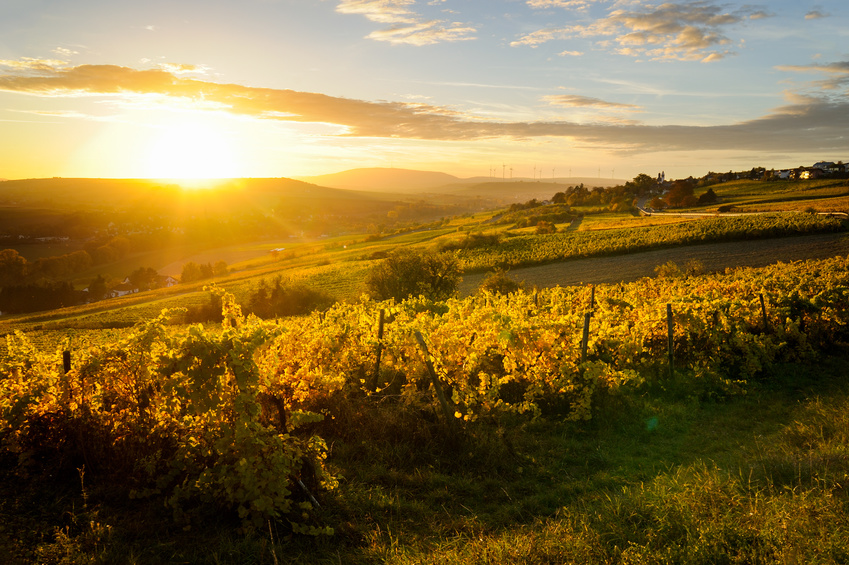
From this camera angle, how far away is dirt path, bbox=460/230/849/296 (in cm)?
4175

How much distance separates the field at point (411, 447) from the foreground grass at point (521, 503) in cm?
3

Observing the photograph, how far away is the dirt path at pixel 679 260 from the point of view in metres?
41.8

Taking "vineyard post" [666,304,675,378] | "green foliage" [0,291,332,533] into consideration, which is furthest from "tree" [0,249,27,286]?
"vineyard post" [666,304,675,378]

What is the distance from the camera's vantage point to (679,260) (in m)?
45.9

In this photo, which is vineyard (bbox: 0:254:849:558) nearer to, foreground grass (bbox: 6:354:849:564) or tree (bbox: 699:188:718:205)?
foreground grass (bbox: 6:354:849:564)

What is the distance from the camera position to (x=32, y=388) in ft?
19.6

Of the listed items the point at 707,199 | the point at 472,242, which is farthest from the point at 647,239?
the point at 707,199

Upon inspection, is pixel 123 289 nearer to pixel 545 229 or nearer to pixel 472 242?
pixel 472 242

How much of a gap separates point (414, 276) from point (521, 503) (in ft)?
73.3

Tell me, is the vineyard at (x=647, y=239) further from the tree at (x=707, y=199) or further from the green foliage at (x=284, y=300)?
the tree at (x=707, y=199)

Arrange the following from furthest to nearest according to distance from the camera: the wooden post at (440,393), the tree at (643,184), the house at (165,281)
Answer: the tree at (643,184) → the house at (165,281) → the wooden post at (440,393)

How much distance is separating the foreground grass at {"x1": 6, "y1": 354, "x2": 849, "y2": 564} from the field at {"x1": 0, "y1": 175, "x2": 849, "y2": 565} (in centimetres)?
3

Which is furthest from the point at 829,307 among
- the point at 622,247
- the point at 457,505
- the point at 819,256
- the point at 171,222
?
the point at 171,222

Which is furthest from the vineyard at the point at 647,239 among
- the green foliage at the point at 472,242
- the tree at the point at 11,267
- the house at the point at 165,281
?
the tree at the point at 11,267
